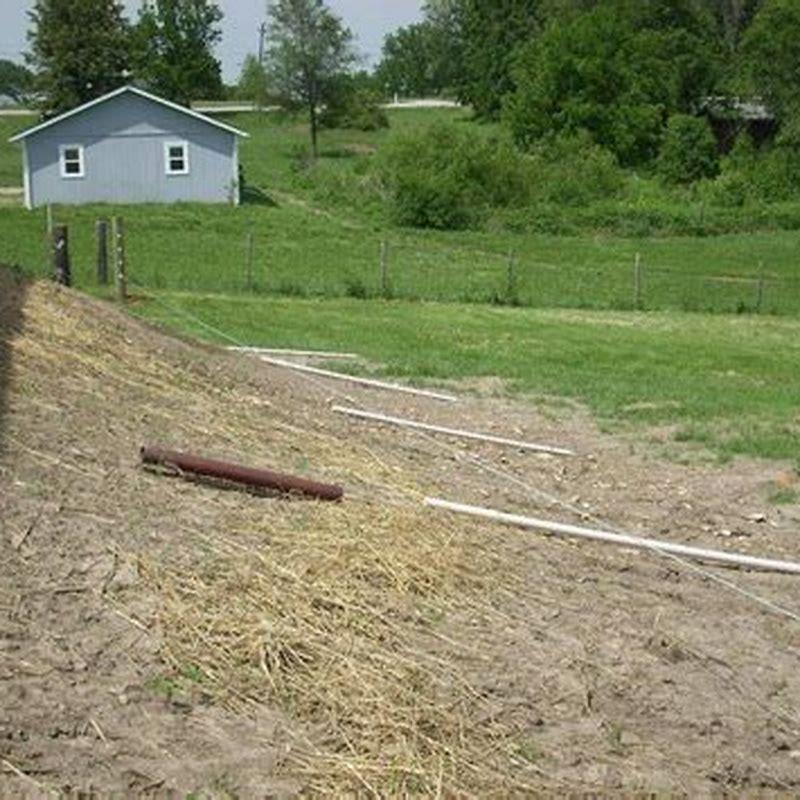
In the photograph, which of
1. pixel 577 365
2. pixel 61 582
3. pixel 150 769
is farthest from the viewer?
pixel 577 365

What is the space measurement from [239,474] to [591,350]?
10.9m

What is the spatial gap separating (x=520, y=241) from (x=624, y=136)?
824 inches

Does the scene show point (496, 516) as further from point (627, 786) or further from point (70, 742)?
point (70, 742)

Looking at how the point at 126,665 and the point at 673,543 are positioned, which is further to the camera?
the point at 673,543

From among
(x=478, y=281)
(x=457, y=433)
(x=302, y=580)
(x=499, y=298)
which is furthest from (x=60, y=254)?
(x=302, y=580)

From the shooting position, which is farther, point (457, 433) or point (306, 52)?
point (306, 52)

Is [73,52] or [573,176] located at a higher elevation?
[73,52]

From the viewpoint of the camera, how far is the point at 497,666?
19.4 feet

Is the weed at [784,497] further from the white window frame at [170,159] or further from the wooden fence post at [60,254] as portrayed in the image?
the white window frame at [170,159]

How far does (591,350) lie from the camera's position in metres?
17.8

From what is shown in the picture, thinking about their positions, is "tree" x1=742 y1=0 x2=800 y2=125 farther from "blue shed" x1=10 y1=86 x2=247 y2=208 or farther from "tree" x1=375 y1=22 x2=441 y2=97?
"tree" x1=375 y1=22 x2=441 y2=97

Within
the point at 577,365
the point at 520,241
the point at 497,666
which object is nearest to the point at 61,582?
the point at 497,666

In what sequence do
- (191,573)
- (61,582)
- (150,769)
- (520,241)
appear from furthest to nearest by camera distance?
(520,241) < (191,573) < (61,582) < (150,769)

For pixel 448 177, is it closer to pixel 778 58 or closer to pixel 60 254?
pixel 778 58
